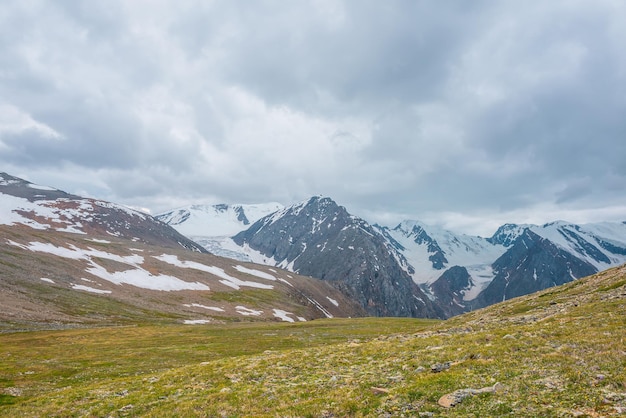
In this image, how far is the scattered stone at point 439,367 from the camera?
65.2 ft

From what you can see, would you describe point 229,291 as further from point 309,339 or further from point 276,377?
point 276,377

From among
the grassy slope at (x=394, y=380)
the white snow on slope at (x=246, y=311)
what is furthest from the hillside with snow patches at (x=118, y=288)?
the grassy slope at (x=394, y=380)

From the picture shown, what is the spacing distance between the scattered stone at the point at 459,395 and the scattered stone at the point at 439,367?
417cm

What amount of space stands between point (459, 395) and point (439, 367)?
5064 millimetres

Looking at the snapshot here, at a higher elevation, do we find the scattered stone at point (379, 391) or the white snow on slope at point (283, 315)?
the scattered stone at point (379, 391)

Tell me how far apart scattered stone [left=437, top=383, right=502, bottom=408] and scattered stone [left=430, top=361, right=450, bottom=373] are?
4167 mm

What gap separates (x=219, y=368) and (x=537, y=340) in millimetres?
21451

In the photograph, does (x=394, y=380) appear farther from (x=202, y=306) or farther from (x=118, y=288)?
(x=118, y=288)

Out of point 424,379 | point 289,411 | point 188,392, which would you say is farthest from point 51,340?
point 424,379

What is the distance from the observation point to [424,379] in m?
→ 17.7

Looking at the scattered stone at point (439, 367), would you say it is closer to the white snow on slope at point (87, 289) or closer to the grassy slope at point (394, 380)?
the grassy slope at point (394, 380)

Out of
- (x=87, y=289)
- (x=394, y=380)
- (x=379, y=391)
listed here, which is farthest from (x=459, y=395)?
(x=87, y=289)

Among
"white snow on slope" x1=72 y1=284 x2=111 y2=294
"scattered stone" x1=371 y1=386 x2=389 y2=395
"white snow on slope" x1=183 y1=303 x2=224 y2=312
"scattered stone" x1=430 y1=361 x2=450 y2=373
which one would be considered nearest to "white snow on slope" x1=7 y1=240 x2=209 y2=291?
"white snow on slope" x1=72 y1=284 x2=111 y2=294

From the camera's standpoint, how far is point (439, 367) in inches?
795
